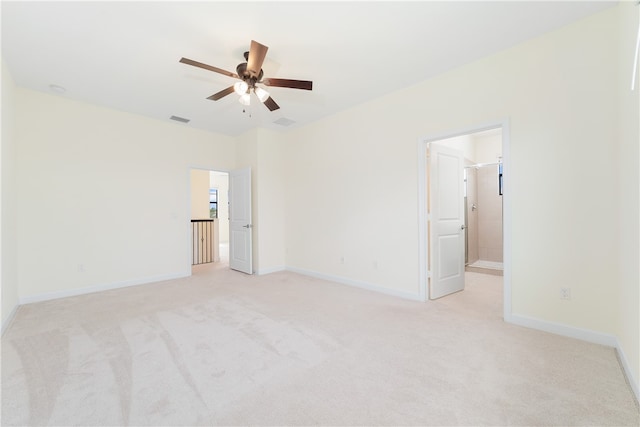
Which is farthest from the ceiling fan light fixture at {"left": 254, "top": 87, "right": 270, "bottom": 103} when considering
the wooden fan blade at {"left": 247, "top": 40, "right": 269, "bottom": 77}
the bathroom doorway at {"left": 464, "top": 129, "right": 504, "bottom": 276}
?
the bathroom doorway at {"left": 464, "top": 129, "right": 504, "bottom": 276}

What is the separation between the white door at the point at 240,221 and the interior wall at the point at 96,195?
2.83 feet

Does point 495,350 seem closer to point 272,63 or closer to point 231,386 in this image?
point 231,386

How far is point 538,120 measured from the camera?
104 inches

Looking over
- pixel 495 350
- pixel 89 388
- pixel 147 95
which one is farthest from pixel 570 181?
pixel 147 95

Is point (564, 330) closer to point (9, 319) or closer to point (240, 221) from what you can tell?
point (240, 221)

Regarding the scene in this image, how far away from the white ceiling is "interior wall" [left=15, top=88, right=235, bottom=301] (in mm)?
581

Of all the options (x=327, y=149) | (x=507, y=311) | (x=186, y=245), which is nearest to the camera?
(x=507, y=311)

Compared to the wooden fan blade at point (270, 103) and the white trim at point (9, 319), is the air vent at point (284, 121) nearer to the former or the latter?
the wooden fan blade at point (270, 103)

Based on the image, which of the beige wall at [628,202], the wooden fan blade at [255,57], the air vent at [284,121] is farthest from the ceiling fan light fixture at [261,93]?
the beige wall at [628,202]

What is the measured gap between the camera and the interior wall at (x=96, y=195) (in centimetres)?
371

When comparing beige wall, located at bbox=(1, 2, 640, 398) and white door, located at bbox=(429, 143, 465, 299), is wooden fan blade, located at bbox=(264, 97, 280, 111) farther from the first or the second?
white door, located at bbox=(429, 143, 465, 299)

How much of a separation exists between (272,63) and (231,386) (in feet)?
10.2

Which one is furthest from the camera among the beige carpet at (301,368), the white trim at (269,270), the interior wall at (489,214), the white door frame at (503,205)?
the interior wall at (489,214)

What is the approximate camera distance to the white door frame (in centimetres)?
282
